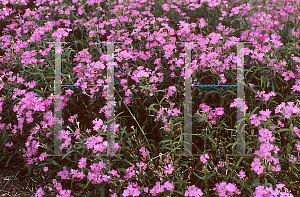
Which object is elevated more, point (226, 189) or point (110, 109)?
point (110, 109)

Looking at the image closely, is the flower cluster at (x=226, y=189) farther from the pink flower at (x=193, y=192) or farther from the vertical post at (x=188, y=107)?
the vertical post at (x=188, y=107)

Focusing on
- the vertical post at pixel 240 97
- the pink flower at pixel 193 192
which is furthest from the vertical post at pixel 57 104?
the vertical post at pixel 240 97

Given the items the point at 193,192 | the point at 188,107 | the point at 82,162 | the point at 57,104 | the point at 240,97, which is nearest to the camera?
the point at 193,192

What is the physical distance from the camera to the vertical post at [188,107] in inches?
128

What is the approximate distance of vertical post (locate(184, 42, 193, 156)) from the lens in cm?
325

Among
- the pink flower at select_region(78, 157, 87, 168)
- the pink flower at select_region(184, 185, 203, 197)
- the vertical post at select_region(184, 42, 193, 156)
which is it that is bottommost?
→ the pink flower at select_region(184, 185, 203, 197)

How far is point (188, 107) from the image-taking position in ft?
11.9

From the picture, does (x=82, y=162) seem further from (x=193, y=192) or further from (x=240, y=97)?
(x=240, y=97)

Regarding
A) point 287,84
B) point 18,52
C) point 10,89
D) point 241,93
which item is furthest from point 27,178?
point 287,84

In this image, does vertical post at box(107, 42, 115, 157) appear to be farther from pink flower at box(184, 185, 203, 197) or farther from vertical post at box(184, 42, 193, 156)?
pink flower at box(184, 185, 203, 197)

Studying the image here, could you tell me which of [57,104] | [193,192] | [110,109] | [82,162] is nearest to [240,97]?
[193,192]

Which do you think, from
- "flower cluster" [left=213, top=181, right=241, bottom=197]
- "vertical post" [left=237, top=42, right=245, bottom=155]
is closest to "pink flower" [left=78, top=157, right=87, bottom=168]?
"flower cluster" [left=213, top=181, right=241, bottom=197]

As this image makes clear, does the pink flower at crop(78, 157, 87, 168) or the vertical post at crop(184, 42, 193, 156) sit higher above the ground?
the vertical post at crop(184, 42, 193, 156)

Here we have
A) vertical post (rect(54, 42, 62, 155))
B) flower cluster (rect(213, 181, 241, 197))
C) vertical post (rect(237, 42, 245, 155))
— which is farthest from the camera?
vertical post (rect(54, 42, 62, 155))
